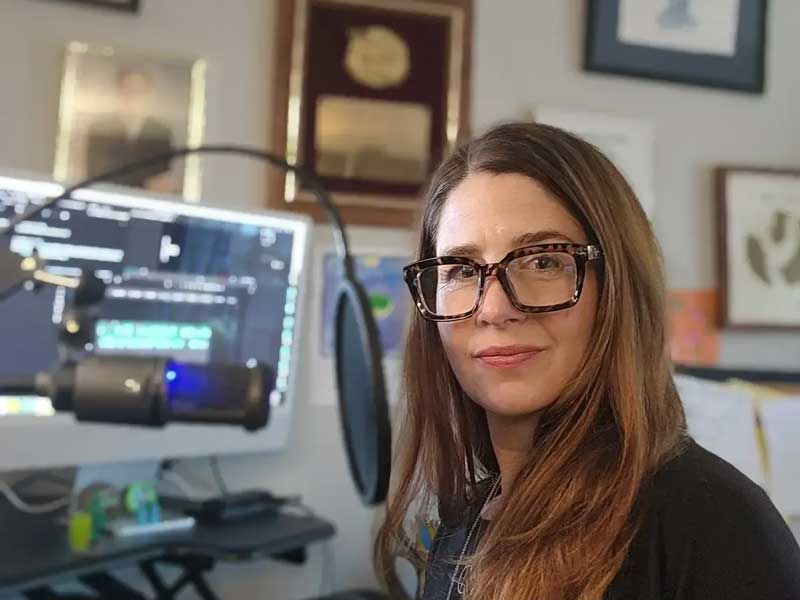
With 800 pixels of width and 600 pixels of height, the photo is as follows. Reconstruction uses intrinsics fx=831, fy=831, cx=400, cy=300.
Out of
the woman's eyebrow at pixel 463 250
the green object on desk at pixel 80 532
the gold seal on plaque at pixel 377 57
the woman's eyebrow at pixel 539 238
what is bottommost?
the green object on desk at pixel 80 532

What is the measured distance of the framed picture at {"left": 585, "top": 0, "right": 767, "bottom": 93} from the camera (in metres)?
1.77

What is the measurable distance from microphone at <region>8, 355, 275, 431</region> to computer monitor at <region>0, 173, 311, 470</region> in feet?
1.53

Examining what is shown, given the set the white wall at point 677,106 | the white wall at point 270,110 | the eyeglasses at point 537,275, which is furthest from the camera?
the white wall at point 677,106

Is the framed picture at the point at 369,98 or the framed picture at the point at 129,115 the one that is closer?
the framed picture at the point at 129,115

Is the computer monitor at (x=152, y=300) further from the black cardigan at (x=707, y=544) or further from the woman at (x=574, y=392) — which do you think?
the black cardigan at (x=707, y=544)

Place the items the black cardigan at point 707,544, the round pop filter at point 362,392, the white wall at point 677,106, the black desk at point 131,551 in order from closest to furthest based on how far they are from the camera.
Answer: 1. the black cardigan at point 707,544
2. the round pop filter at point 362,392
3. the black desk at point 131,551
4. the white wall at point 677,106

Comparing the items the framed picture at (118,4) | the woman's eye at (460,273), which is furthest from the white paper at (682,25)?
the woman's eye at (460,273)

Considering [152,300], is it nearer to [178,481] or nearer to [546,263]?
[178,481]

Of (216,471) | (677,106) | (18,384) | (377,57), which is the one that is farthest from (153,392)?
(677,106)

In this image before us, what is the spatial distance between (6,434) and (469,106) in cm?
105

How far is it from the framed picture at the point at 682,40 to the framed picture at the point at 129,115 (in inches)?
33.1

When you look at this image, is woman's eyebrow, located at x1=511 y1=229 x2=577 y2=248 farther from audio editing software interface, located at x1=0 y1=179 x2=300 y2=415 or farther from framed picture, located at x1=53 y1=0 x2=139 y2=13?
framed picture, located at x1=53 y1=0 x2=139 y2=13

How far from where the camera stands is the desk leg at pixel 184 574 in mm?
1264

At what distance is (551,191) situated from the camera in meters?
0.73
